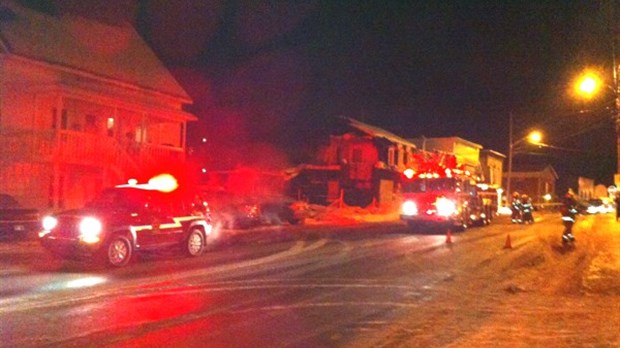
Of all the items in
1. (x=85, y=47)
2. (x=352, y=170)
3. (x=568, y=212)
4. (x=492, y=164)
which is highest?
(x=85, y=47)

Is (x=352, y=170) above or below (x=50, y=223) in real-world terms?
above

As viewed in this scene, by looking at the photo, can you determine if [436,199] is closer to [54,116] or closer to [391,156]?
[54,116]

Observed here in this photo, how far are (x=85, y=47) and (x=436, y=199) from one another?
15.7m

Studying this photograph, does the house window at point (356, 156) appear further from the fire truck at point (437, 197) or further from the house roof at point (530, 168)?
the house roof at point (530, 168)

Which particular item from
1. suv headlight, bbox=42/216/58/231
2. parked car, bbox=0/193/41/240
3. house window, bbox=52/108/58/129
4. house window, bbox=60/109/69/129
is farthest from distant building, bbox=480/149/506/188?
suv headlight, bbox=42/216/58/231

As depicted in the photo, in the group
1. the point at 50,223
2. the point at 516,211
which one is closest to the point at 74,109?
the point at 50,223

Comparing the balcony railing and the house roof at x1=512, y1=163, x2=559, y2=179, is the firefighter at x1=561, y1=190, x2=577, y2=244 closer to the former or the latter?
the balcony railing

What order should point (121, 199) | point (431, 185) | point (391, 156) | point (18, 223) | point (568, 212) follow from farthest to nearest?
point (391, 156), point (431, 185), point (568, 212), point (18, 223), point (121, 199)

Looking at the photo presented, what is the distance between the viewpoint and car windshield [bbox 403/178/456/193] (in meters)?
27.9

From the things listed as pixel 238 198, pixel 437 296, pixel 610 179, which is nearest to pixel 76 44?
pixel 238 198

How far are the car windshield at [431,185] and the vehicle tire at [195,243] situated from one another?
12.1 meters

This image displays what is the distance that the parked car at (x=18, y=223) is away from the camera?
60.9 feet

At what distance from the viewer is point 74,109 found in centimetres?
2864

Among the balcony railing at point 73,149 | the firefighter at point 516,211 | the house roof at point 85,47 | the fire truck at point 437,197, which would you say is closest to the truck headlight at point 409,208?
the fire truck at point 437,197
